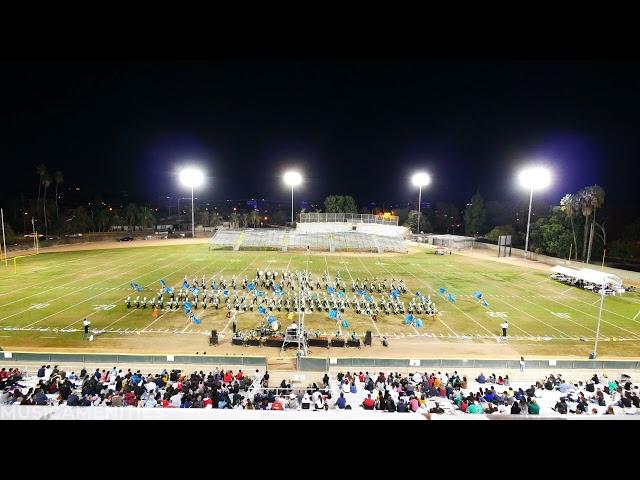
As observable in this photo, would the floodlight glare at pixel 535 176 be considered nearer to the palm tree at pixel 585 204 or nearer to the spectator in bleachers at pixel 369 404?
the palm tree at pixel 585 204

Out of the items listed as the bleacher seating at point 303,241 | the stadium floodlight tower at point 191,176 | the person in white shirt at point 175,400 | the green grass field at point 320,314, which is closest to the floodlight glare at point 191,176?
Answer: the stadium floodlight tower at point 191,176

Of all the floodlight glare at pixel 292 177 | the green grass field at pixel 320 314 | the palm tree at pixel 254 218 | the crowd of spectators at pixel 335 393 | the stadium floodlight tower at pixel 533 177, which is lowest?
the green grass field at pixel 320 314

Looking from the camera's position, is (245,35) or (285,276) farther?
(285,276)

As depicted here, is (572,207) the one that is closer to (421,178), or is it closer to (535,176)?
(535,176)

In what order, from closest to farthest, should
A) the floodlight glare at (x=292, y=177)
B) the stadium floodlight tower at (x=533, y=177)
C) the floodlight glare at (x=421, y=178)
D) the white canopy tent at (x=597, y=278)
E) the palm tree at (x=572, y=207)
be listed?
the white canopy tent at (x=597, y=278), the palm tree at (x=572, y=207), the stadium floodlight tower at (x=533, y=177), the floodlight glare at (x=421, y=178), the floodlight glare at (x=292, y=177)

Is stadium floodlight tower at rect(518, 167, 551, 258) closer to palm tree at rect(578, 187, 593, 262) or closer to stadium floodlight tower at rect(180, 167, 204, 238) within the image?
palm tree at rect(578, 187, 593, 262)

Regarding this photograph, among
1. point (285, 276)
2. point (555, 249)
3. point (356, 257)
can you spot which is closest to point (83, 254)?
point (285, 276)

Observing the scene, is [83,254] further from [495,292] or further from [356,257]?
[495,292]
